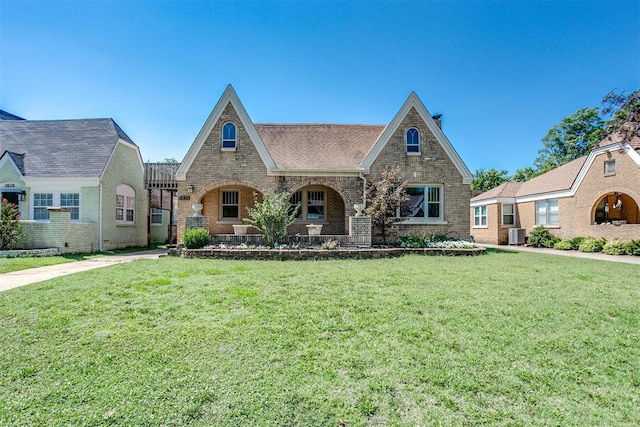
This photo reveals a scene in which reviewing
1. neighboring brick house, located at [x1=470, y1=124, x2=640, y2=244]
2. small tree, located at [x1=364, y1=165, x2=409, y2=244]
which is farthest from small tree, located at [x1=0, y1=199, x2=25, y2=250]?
neighboring brick house, located at [x1=470, y1=124, x2=640, y2=244]

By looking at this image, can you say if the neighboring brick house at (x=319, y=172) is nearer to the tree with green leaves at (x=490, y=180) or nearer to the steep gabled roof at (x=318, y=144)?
the steep gabled roof at (x=318, y=144)

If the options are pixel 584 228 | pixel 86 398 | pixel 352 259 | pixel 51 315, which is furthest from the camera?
pixel 584 228

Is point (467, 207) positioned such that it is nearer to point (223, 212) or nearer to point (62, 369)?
point (223, 212)

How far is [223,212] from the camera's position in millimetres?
17547

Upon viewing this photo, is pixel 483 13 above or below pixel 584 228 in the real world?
above

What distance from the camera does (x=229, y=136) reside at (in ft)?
52.7

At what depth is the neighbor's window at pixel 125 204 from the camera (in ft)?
61.3

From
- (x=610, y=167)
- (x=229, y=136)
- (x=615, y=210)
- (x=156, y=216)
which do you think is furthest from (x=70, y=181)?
(x=615, y=210)

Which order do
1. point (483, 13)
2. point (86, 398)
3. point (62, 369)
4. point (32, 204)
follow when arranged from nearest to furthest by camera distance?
1. point (86, 398)
2. point (62, 369)
3. point (483, 13)
4. point (32, 204)

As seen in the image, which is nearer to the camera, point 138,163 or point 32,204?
point 32,204

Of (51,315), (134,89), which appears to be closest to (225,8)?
(134,89)

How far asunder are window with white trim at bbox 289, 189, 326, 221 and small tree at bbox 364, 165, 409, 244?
3.06 m

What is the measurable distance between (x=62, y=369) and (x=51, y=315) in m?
2.16

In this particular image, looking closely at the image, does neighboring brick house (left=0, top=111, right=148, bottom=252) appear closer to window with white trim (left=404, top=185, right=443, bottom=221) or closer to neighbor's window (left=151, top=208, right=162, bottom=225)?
neighbor's window (left=151, top=208, right=162, bottom=225)
